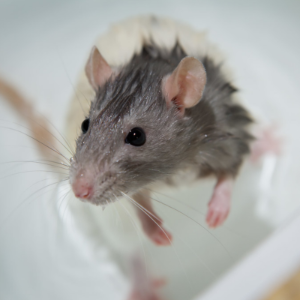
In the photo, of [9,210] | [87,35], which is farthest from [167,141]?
[87,35]

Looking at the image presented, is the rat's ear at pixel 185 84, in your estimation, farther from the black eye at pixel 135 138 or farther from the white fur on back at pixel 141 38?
the white fur on back at pixel 141 38

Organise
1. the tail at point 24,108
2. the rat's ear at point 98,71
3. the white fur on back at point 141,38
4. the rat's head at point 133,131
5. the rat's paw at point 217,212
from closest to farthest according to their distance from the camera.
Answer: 1. the rat's head at point 133,131
2. the rat's ear at point 98,71
3. the rat's paw at point 217,212
4. the white fur on back at point 141,38
5. the tail at point 24,108

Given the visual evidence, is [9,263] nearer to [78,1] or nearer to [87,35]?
[87,35]

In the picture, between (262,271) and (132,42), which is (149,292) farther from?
(132,42)

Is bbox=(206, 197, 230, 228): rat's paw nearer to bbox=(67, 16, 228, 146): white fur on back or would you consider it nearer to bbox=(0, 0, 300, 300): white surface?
bbox=(0, 0, 300, 300): white surface

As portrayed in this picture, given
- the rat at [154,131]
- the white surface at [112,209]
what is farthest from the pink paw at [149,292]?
the rat at [154,131]

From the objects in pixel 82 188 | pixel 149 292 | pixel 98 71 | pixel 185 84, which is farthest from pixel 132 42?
pixel 149 292
